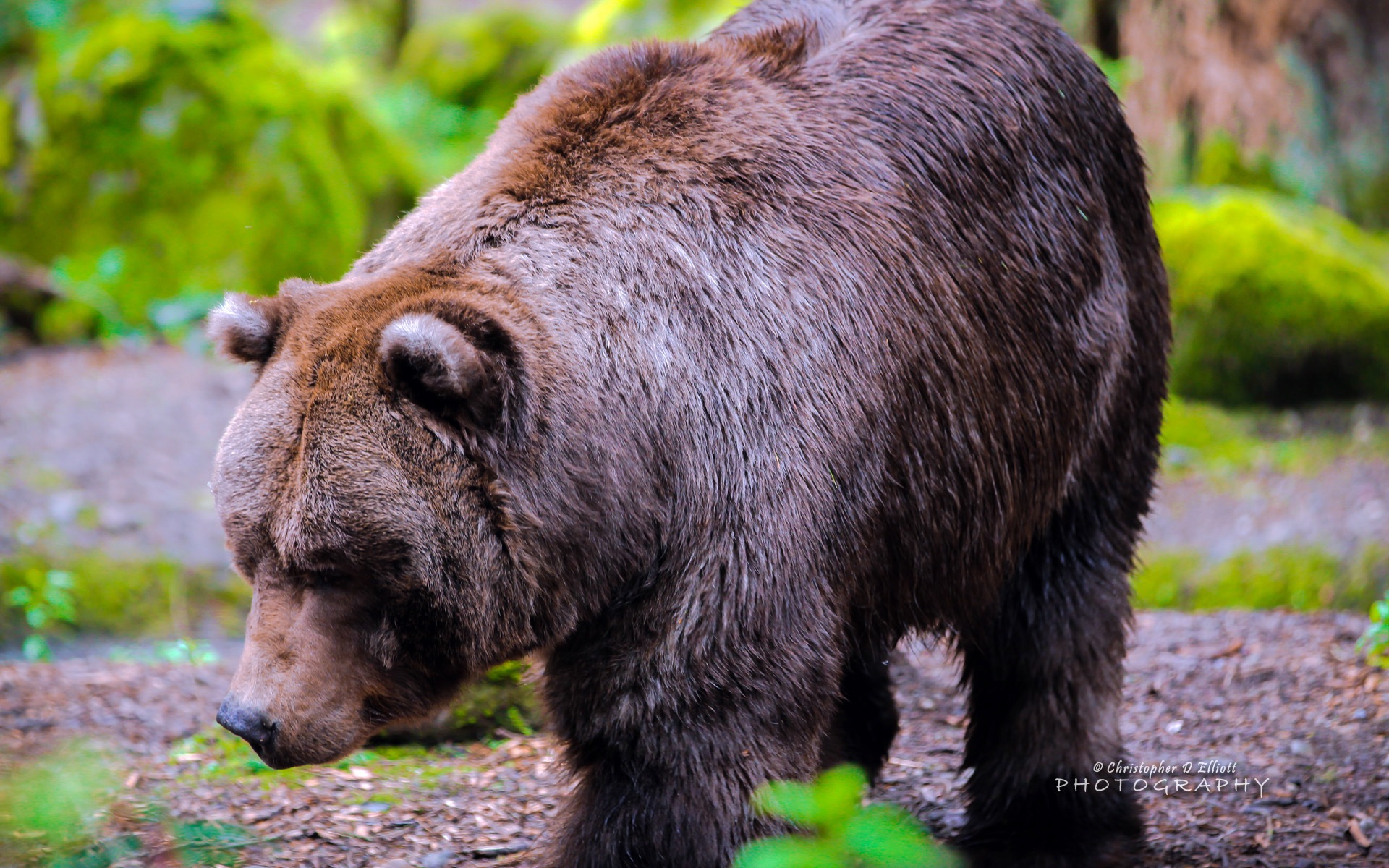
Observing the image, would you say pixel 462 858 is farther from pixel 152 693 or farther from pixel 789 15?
pixel 789 15

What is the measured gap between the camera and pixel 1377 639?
18.9 ft

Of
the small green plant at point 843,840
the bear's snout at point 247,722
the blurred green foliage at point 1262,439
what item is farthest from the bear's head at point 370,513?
the blurred green foliage at point 1262,439

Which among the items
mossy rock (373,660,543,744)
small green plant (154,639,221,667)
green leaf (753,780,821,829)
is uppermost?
small green plant (154,639,221,667)

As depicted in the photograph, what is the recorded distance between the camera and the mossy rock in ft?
17.6

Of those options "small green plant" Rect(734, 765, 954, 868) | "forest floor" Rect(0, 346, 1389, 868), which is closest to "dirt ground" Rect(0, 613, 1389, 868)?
"forest floor" Rect(0, 346, 1389, 868)

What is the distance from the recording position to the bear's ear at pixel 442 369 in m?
3.08

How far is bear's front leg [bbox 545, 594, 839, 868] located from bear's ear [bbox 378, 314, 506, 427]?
2.34 ft

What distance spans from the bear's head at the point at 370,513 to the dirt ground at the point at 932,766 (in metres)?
0.71

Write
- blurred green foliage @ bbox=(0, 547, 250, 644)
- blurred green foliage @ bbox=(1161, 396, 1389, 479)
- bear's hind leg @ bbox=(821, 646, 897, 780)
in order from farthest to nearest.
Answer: blurred green foliage @ bbox=(1161, 396, 1389, 479), blurred green foliage @ bbox=(0, 547, 250, 644), bear's hind leg @ bbox=(821, 646, 897, 780)

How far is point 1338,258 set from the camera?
412 inches

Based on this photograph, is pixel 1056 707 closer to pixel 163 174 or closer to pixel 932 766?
pixel 932 766

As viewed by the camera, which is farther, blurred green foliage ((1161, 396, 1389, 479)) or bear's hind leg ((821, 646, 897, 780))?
blurred green foliage ((1161, 396, 1389, 479))

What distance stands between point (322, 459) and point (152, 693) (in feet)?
10.8

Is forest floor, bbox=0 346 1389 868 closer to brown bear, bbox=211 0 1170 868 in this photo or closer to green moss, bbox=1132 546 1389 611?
green moss, bbox=1132 546 1389 611
